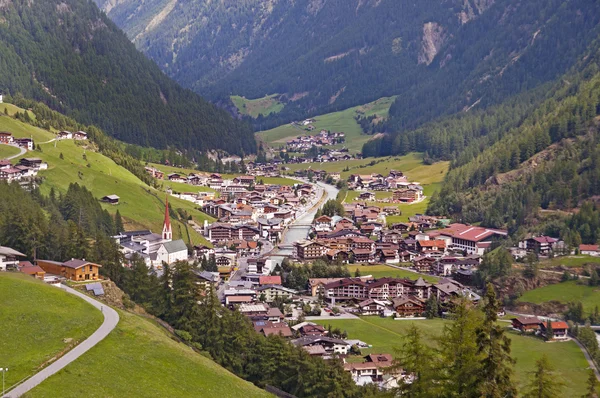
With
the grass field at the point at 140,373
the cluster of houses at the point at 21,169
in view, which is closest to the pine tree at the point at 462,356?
the grass field at the point at 140,373

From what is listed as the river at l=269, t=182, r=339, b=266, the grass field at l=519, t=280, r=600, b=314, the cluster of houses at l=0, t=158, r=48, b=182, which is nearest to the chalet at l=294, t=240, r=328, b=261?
the river at l=269, t=182, r=339, b=266

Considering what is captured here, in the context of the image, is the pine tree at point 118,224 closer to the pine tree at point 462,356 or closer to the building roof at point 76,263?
the building roof at point 76,263

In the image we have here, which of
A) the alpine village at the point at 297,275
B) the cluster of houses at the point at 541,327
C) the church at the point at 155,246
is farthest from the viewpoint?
the church at the point at 155,246

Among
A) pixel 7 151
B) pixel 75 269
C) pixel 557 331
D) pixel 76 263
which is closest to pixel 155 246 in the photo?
pixel 7 151

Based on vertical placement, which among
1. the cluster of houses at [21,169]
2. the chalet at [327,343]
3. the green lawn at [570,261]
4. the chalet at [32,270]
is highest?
the cluster of houses at [21,169]

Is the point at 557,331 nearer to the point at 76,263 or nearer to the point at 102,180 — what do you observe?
the point at 76,263

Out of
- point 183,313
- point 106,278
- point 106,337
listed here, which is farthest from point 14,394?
point 106,278
